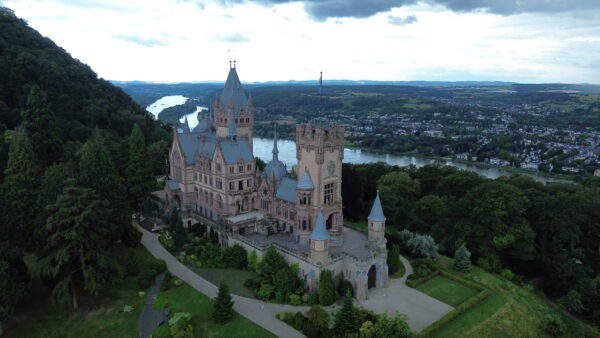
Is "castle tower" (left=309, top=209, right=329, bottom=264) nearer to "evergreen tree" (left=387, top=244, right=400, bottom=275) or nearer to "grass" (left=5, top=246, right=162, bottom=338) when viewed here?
"evergreen tree" (left=387, top=244, right=400, bottom=275)

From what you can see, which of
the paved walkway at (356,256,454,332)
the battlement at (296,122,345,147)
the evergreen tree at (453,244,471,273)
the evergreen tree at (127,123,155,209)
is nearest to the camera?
the paved walkway at (356,256,454,332)

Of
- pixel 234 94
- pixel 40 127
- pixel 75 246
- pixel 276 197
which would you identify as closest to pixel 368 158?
pixel 234 94

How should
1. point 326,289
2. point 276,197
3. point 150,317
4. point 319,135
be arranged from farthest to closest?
point 276,197, point 319,135, point 326,289, point 150,317

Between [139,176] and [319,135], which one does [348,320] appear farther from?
[139,176]

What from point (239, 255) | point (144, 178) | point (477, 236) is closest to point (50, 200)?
point (239, 255)

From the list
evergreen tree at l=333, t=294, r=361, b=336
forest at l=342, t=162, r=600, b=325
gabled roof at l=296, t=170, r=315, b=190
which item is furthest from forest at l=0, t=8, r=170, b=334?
forest at l=342, t=162, r=600, b=325

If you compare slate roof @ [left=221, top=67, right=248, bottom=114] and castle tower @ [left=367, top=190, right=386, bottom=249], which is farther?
slate roof @ [left=221, top=67, right=248, bottom=114]
